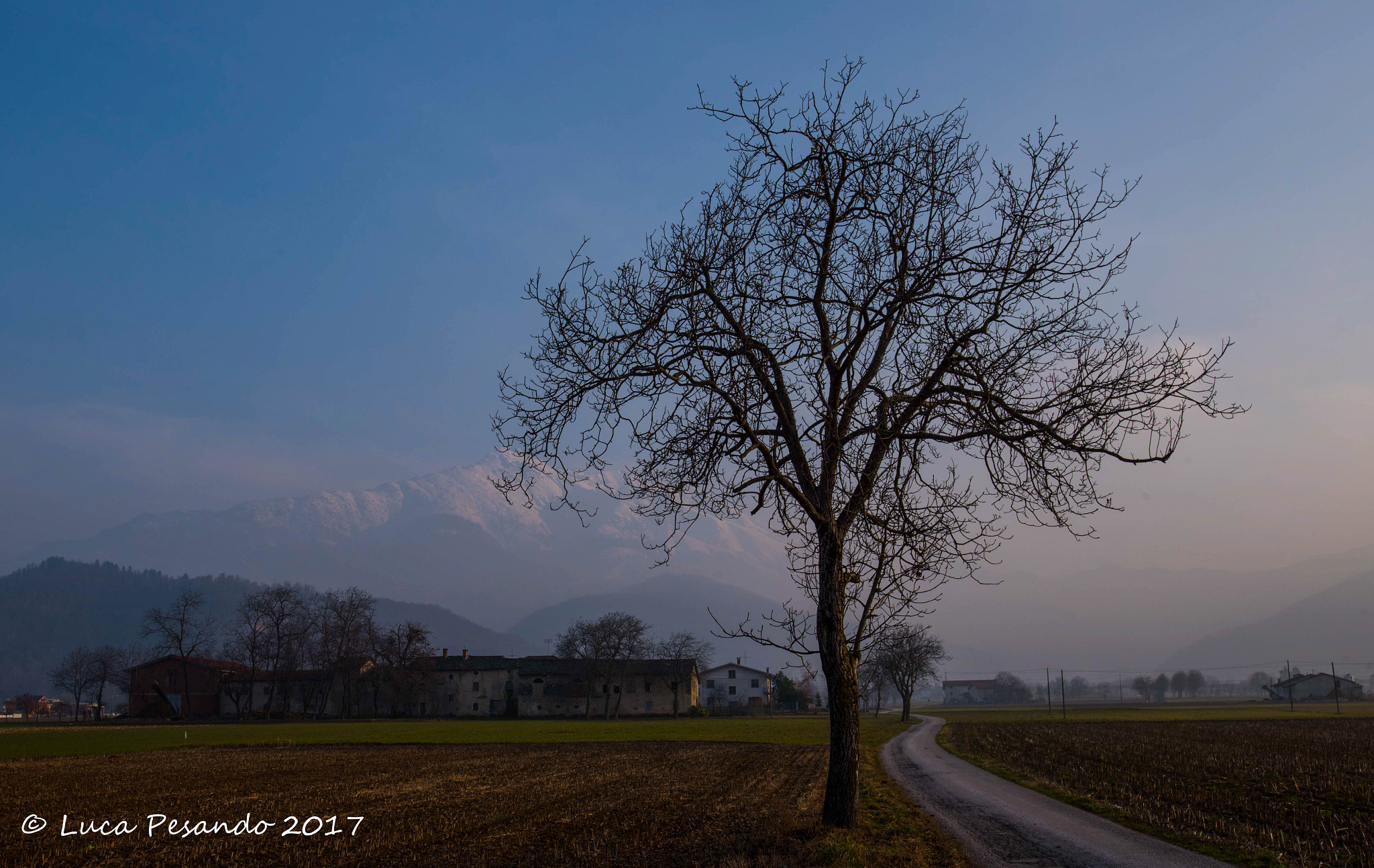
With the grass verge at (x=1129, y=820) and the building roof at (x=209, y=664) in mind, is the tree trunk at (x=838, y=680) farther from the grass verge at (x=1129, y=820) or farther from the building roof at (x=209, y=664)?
the building roof at (x=209, y=664)

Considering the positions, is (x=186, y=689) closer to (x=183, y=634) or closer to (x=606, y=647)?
(x=183, y=634)

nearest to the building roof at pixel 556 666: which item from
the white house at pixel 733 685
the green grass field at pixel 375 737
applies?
the white house at pixel 733 685

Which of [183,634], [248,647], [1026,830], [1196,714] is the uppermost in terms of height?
[1026,830]

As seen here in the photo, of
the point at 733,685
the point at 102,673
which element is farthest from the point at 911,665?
the point at 102,673

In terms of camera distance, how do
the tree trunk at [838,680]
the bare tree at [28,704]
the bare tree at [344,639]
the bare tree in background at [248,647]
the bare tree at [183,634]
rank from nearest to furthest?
the tree trunk at [838,680] → the bare tree at [183,634] → the bare tree at [344,639] → the bare tree in background at [248,647] → the bare tree at [28,704]

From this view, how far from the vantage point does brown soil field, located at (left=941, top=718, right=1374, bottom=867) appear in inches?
512

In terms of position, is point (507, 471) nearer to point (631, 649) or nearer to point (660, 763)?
point (660, 763)

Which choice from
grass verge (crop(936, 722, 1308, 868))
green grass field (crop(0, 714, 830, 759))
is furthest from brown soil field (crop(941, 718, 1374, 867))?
green grass field (crop(0, 714, 830, 759))

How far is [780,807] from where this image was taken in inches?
630

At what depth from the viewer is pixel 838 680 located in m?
10.4

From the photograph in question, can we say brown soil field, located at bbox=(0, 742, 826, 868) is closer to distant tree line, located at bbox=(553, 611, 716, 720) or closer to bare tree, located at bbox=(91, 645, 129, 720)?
distant tree line, located at bbox=(553, 611, 716, 720)

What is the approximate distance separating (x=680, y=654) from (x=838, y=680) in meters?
108

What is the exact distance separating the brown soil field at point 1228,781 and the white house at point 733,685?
274ft

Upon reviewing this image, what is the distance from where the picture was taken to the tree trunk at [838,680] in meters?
10.4
